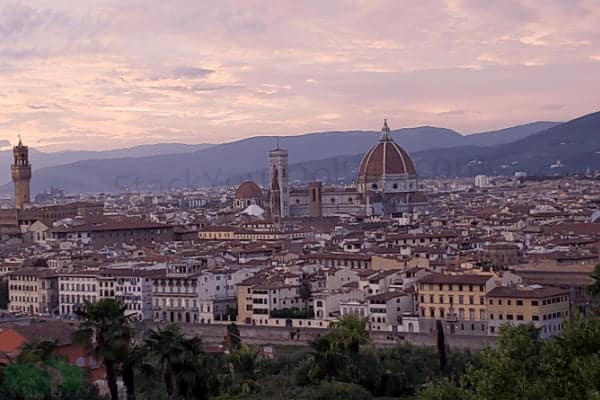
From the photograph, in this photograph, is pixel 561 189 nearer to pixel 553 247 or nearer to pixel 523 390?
pixel 553 247

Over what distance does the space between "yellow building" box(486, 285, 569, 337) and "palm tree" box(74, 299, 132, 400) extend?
1856cm

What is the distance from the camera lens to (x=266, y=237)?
245 feet

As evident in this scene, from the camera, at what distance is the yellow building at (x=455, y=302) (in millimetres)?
42031

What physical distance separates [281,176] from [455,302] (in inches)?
2468

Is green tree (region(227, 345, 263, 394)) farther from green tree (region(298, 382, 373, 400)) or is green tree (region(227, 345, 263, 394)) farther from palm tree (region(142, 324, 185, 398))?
palm tree (region(142, 324, 185, 398))

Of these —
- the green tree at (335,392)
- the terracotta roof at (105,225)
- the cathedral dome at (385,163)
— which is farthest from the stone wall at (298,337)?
the cathedral dome at (385,163)

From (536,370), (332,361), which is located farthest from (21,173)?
(536,370)

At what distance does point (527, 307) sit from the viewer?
4081cm

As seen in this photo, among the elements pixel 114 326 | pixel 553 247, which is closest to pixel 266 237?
pixel 553 247

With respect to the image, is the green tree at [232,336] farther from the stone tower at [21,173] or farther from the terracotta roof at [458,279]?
the stone tower at [21,173]

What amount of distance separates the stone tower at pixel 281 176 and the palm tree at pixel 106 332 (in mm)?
75649

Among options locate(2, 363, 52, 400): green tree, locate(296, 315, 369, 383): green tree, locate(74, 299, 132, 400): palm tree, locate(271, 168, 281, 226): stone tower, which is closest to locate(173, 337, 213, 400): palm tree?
locate(74, 299, 132, 400): palm tree

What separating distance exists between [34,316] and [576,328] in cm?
3492

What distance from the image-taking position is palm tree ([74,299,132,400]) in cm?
2339
